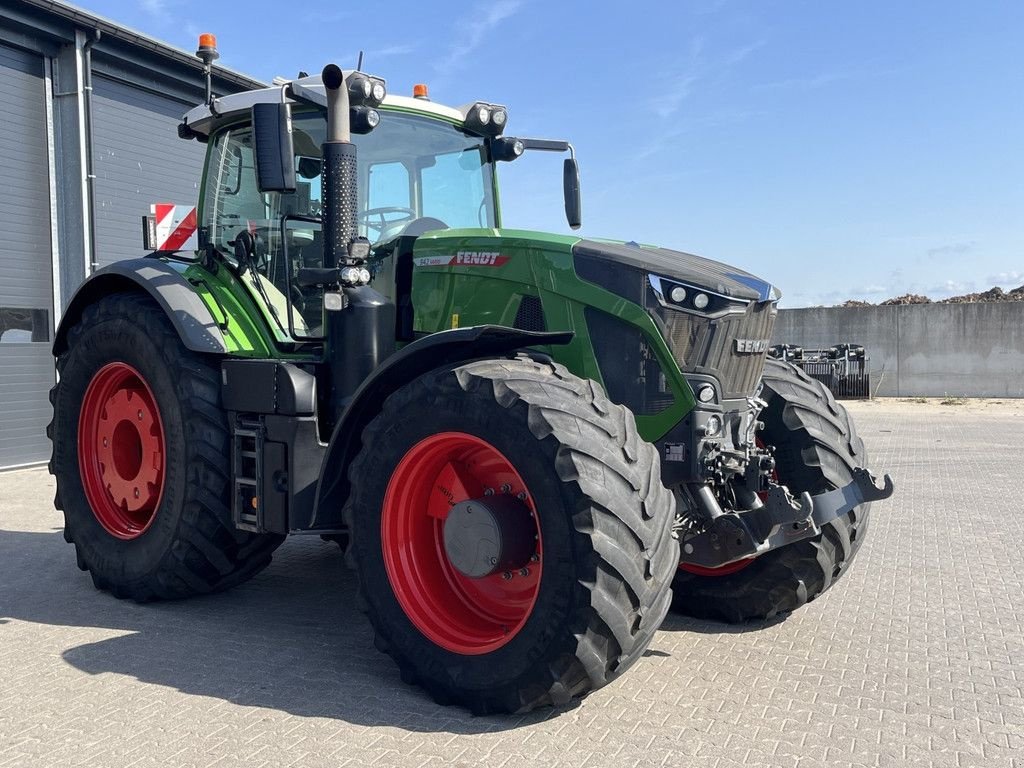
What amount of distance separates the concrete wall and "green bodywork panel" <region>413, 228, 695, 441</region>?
20374 millimetres

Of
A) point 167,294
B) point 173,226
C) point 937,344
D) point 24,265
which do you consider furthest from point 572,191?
point 937,344

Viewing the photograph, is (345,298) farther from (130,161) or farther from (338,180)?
(130,161)

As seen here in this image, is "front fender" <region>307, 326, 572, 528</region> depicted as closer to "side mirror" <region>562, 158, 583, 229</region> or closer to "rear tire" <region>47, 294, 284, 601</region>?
"rear tire" <region>47, 294, 284, 601</region>

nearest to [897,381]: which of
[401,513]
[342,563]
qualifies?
[342,563]

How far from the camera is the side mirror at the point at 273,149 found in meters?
3.91

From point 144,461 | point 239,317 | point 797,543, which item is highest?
point 239,317

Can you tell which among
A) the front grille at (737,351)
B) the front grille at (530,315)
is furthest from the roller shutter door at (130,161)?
the front grille at (737,351)

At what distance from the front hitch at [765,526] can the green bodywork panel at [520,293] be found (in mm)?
456

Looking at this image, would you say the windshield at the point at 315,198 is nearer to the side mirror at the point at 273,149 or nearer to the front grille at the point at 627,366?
the side mirror at the point at 273,149

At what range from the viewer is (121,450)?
5359 mm

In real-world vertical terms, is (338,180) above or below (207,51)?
below

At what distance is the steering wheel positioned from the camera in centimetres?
474

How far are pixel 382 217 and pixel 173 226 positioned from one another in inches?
189

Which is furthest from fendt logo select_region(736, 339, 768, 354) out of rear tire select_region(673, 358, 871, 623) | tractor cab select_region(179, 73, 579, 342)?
tractor cab select_region(179, 73, 579, 342)
